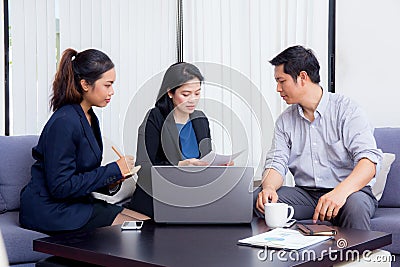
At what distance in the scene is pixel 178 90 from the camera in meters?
3.09

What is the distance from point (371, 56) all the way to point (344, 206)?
1.46 meters

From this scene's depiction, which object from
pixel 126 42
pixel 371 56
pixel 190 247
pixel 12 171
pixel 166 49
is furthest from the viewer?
pixel 166 49

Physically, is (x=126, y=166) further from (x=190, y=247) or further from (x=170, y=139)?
(x=190, y=247)

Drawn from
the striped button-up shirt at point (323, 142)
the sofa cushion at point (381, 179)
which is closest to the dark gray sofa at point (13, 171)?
the striped button-up shirt at point (323, 142)

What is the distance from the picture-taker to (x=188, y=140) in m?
3.10

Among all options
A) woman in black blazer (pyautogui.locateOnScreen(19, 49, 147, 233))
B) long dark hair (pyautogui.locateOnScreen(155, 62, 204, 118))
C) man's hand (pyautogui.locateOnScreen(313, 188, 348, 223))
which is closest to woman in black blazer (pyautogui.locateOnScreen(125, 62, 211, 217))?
long dark hair (pyautogui.locateOnScreen(155, 62, 204, 118))

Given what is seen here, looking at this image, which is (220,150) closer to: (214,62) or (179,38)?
(214,62)

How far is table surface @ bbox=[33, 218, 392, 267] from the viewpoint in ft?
5.46

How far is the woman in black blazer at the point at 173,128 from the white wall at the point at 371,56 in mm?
1201

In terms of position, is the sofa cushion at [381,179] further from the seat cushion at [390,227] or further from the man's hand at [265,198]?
the man's hand at [265,198]

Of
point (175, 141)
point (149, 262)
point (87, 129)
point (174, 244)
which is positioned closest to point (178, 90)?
point (175, 141)

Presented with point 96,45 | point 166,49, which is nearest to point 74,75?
point 96,45

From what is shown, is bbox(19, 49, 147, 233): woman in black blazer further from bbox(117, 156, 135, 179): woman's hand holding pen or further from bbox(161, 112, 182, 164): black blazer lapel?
bbox(161, 112, 182, 164): black blazer lapel

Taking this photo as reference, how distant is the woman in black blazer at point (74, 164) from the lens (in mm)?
2572
